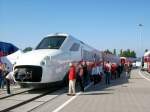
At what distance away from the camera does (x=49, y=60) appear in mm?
19094

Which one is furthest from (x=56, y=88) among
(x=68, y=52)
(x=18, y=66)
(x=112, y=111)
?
(x=112, y=111)

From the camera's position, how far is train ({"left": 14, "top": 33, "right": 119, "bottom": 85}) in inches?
725

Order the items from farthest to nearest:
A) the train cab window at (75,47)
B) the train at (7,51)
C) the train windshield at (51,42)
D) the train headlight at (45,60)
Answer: the train at (7,51)
the train cab window at (75,47)
the train windshield at (51,42)
the train headlight at (45,60)

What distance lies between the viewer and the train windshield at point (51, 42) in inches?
845

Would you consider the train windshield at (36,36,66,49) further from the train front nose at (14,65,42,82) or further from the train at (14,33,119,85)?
the train front nose at (14,65,42,82)

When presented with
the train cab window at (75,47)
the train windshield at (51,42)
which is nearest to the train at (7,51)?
the train windshield at (51,42)

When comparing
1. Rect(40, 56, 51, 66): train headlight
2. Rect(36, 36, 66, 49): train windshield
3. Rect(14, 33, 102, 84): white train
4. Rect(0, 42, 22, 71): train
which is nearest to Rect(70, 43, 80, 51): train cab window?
Rect(14, 33, 102, 84): white train

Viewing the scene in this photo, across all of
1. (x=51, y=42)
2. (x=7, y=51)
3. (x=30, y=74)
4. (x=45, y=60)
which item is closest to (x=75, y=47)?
(x=51, y=42)

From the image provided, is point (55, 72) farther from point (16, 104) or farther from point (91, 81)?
point (91, 81)

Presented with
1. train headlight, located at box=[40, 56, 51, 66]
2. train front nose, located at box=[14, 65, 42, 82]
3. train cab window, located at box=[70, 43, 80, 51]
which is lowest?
train front nose, located at box=[14, 65, 42, 82]

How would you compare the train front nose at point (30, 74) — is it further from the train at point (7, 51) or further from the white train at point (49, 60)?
the train at point (7, 51)

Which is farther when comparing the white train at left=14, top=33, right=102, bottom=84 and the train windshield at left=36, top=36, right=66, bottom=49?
the train windshield at left=36, top=36, right=66, bottom=49

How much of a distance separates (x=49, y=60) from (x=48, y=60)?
103 millimetres

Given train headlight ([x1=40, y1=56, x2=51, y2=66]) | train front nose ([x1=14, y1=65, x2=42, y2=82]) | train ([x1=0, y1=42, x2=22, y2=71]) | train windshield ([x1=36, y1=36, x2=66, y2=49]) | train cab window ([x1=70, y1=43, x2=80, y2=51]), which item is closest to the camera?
train front nose ([x1=14, y1=65, x2=42, y2=82])
